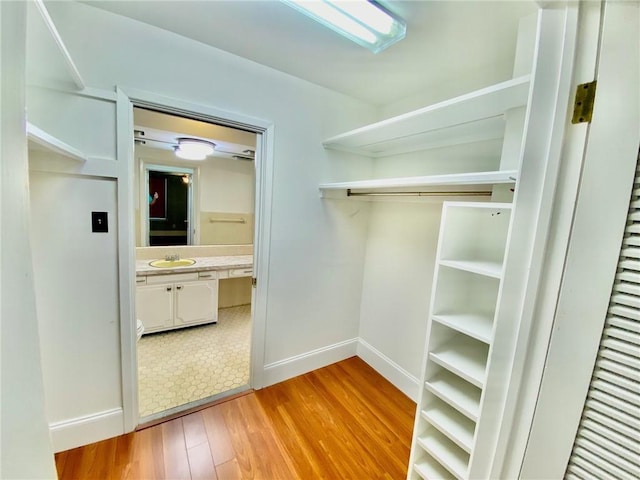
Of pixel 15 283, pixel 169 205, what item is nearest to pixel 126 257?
pixel 15 283

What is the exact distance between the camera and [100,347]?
151 centimetres

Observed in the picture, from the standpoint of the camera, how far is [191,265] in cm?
303

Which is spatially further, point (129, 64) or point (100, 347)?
point (100, 347)

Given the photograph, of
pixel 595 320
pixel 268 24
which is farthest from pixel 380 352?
pixel 268 24

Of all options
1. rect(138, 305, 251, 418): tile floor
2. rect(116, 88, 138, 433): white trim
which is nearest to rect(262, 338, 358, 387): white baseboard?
rect(138, 305, 251, 418): tile floor

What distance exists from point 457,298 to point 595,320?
703mm

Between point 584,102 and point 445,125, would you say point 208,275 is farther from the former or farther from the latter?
point 584,102

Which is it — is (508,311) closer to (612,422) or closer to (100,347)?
(612,422)

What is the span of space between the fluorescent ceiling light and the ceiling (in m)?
0.07

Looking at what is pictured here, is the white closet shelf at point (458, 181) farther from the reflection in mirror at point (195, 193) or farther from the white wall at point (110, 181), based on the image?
the reflection in mirror at point (195, 193)

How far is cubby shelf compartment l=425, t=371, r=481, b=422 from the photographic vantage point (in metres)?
1.10

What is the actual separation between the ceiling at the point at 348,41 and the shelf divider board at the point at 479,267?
114 centimetres

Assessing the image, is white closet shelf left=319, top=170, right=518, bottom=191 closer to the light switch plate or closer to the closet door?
the closet door

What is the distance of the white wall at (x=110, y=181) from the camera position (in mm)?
1318
